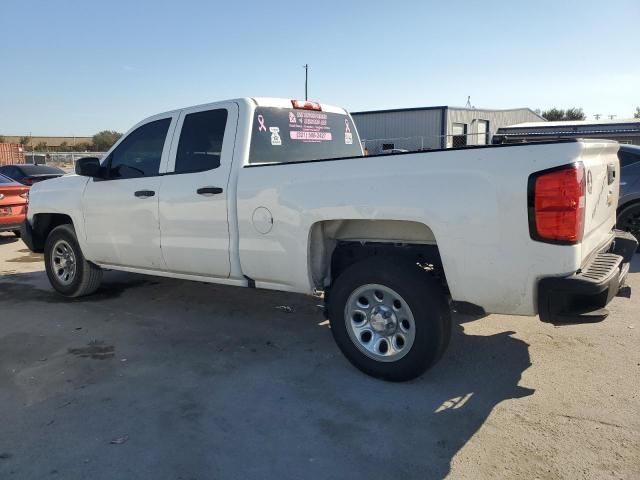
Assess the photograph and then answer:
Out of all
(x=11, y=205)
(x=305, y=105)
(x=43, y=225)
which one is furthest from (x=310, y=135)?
(x=11, y=205)

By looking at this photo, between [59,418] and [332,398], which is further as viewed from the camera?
[332,398]

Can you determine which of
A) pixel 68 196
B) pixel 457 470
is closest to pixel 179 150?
pixel 68 196

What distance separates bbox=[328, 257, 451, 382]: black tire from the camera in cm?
348

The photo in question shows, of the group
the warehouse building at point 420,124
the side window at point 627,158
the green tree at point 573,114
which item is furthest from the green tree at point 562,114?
the side window at point 627,158

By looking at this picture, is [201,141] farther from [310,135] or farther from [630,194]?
[630,194]

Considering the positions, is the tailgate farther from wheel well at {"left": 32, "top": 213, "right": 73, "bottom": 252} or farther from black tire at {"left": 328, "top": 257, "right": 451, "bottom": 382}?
wheel well at {"left": 32, "top": 213, "right": 73, "bottom": 252}

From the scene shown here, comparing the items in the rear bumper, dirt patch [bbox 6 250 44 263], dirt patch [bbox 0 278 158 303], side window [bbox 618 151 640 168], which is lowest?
dirt patch [bbox 6 250 44 263]

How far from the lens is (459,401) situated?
11.4 feet

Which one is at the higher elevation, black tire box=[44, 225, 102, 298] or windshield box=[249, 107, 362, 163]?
windshield box=[249, 107, 362, 163]

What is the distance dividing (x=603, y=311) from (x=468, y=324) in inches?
72.7

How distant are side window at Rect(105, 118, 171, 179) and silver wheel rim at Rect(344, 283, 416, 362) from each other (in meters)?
2.46

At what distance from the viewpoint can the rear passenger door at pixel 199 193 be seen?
4.45 metres

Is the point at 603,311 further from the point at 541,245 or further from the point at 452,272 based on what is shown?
the point at 452,272

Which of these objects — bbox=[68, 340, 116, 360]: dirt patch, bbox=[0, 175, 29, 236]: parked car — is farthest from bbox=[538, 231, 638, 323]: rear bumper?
bbox=[0, 175, 29, 236]: parked car
